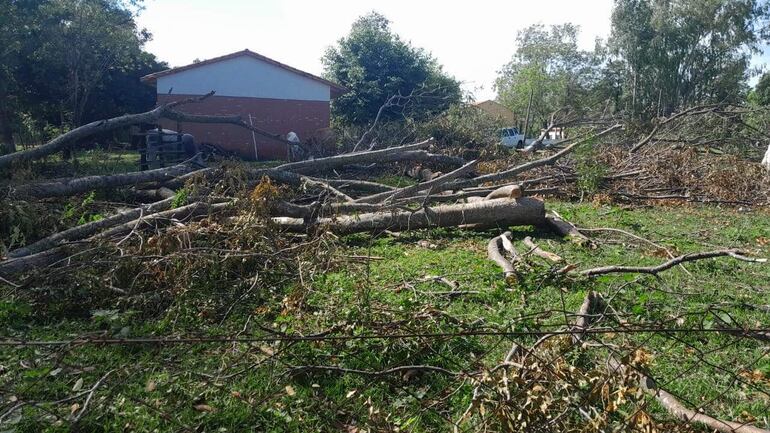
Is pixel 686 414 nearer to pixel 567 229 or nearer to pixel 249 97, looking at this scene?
pixel 567 229

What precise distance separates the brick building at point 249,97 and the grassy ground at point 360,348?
15.5m

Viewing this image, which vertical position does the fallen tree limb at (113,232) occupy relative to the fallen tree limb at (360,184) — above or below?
below

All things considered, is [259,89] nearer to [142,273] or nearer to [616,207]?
[616,207]

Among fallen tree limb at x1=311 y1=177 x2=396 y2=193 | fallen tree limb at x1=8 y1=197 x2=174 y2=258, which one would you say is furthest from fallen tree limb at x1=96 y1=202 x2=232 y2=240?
fallen tree limb at x1=311 y1=177 x2=396 y2=193

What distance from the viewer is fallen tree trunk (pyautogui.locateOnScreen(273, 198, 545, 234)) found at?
20.6 feet

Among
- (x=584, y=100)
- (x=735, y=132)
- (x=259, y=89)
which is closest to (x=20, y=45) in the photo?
(x=259, y=89)

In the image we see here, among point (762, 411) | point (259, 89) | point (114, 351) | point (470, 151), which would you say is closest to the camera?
point (762, 411)

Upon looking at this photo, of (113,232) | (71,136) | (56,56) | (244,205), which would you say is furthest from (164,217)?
(56,56)

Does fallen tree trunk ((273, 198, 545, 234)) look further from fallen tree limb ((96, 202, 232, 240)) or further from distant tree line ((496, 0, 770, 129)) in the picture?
distant tree line ((496, 0, 770, 129))

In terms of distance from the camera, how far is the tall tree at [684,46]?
27.9 m

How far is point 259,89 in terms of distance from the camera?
19891 millimetres

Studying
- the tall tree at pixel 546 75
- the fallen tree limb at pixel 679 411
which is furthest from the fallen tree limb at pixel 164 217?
the tall tree at pixel 546 75

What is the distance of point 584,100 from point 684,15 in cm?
761

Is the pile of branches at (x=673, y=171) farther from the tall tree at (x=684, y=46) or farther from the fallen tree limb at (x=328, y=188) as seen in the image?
the tall tree at (x=684, y=46)
